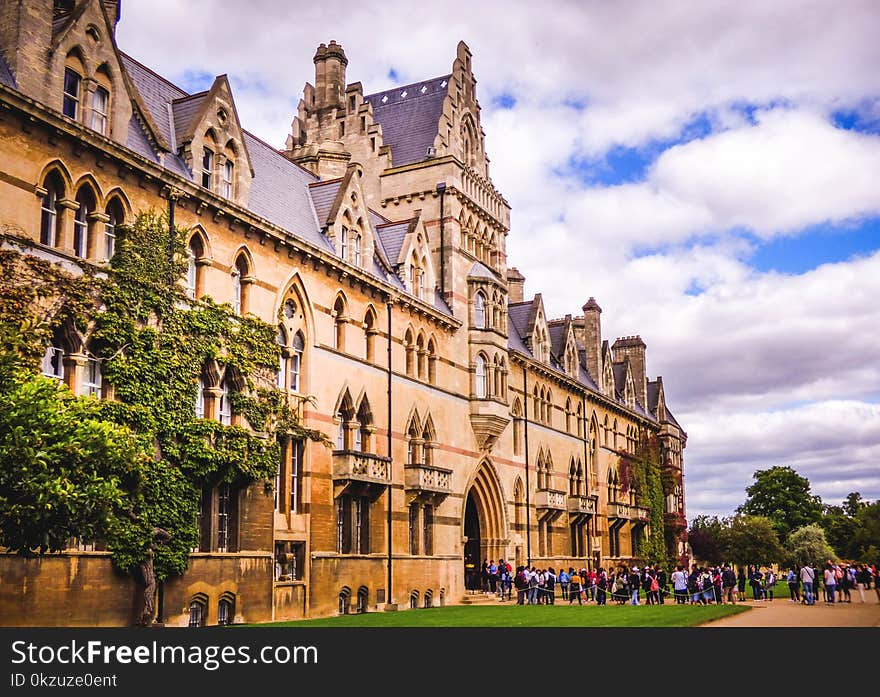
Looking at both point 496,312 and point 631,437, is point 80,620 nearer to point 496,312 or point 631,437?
point 496,312

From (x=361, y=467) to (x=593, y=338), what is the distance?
114 feet

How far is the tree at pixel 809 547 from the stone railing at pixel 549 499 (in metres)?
32.6

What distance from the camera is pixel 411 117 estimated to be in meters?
48.2

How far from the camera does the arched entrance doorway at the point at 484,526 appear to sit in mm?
45531

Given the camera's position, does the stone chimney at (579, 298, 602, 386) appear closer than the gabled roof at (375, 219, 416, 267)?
No

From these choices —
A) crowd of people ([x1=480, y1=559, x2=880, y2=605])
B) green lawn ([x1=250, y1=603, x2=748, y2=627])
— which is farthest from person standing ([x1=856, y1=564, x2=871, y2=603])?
green lawn ([x1=250, y1=603, x2=748, y2=627])

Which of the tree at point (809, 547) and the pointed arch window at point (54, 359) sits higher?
the pointed arch window at point (54, 359)

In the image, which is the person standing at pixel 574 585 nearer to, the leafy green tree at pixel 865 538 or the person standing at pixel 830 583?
the person standing at pixel 830 583

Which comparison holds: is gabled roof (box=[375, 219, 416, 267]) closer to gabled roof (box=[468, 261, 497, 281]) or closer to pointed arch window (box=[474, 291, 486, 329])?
gabled roof (box=[468, 261, 497, 281])

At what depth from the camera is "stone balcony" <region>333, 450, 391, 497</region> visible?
1287 inches

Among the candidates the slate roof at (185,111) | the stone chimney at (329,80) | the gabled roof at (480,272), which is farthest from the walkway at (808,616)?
the stone chimney at (329,80)

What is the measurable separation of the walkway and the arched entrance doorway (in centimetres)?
1261

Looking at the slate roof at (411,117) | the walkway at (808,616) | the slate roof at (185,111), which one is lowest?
the walkway at (808,616)

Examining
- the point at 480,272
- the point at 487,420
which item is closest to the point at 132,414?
the point at 487,420
